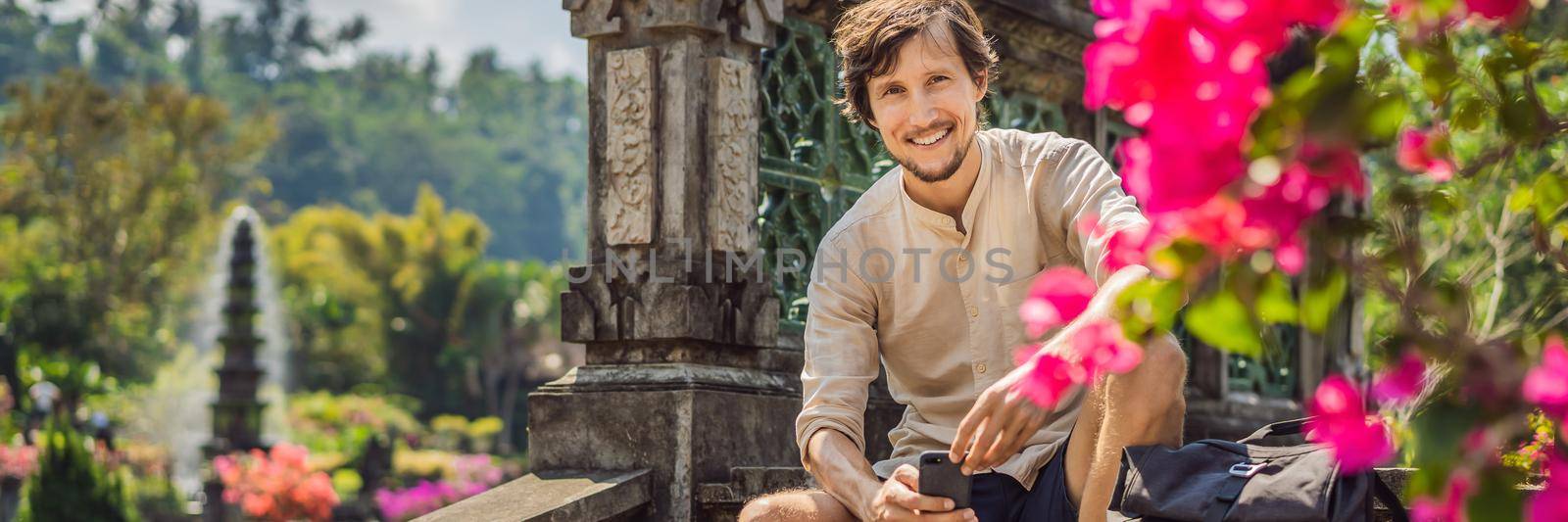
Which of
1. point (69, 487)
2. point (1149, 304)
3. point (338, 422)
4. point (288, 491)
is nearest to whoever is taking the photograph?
point (1149, 304)

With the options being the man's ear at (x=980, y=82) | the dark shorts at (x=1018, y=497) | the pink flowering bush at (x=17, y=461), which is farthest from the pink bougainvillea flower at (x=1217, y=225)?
the pink flowering bush at (x=17, y=461)

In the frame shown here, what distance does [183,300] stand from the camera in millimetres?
56031

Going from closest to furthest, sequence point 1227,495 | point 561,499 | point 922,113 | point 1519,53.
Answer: point 1519,53 < point 1227,495 < point 922,113 < point 561,499

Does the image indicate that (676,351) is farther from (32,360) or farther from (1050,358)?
(32,360)

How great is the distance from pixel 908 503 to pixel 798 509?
339mm

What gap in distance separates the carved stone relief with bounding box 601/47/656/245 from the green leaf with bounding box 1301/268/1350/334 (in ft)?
12.8

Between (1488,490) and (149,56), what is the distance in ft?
352

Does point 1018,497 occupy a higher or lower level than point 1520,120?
lower

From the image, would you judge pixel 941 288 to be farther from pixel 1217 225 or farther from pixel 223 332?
pixel 223 332

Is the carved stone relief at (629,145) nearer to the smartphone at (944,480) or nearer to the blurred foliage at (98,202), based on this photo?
the smartphone at (944,480)

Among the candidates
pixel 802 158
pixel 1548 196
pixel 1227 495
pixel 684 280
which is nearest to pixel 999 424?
pixel 1227 495

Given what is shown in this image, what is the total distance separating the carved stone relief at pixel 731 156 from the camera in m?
5.33

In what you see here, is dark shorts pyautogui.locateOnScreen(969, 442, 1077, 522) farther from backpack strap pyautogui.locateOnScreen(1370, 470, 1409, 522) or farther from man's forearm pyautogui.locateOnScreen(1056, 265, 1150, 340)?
backpack strap pyautogui.locateOnScreen(1370, 470, 1409, 522)

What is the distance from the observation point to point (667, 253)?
529cm
